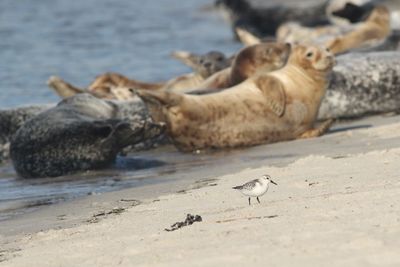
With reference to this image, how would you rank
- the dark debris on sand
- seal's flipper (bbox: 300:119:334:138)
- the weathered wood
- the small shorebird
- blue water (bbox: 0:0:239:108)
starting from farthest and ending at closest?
1. blue water (bbox: 0:0:239:108)
2. the weathered wood
3. seal's flipper (bbox: 300:119:334:138)
4. the small shorebird
5. the dark debris on sand

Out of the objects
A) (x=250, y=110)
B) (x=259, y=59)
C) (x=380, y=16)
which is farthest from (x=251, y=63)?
(x=380, y=16)

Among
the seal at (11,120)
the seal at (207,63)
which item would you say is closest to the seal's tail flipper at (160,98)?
the seal at (11,120)

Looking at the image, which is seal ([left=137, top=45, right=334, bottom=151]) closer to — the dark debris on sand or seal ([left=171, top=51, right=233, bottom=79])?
seal ([left=171, top=51, right=233, bottom=79])

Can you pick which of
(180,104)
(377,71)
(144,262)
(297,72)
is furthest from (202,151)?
(144,262)

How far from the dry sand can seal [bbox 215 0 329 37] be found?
47.7 feet

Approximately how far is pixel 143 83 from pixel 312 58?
8.31 ft

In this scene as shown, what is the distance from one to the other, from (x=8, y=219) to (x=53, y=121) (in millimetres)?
2426

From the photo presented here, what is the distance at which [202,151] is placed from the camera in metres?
8.56

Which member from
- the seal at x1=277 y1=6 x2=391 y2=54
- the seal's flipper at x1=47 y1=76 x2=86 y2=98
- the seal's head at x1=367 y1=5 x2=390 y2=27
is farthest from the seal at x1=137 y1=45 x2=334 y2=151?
the seal's head at x1=367 y1=5 x2=390 y2=27

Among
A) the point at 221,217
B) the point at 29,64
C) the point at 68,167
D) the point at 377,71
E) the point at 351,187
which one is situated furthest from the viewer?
the point at 29,64

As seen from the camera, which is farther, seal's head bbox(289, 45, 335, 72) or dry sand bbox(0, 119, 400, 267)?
seal's head bbox(289, 45, 335, 72)

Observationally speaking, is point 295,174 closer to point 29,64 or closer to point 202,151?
point 202,151

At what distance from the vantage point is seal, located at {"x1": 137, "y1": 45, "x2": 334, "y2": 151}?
8562mm

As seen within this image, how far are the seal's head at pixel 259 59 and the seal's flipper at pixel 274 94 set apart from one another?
2.56 feet
